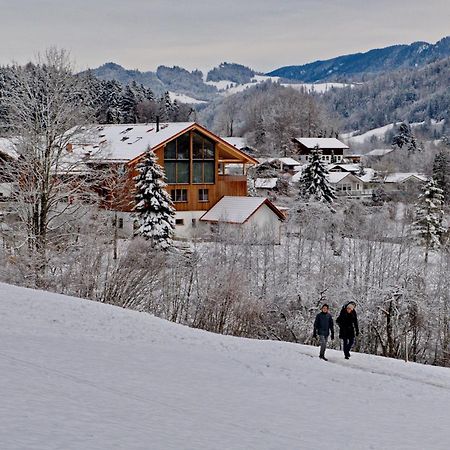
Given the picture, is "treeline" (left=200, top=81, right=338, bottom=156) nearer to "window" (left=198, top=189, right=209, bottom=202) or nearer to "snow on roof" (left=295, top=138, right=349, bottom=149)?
"snow on roof" (left=295, top=138, right=349, bottom=149)

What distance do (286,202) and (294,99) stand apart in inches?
3468

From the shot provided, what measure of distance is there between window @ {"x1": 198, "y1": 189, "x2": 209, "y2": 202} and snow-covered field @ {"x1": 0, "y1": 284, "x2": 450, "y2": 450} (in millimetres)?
31912

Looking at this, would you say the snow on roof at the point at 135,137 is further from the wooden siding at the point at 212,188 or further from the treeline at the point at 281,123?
the treeline at the point at 281,123

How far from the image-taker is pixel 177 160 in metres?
50.5

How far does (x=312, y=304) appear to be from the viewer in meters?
33.0

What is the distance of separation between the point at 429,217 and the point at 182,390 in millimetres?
39530

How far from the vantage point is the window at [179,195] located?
50.0m

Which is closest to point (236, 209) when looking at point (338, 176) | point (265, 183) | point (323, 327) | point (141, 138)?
point (141, 138)

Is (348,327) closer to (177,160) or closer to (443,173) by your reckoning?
(177,160)

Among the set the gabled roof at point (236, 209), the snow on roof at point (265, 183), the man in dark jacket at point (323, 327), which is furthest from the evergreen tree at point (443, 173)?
the man in dark jacket at point (323, 327)

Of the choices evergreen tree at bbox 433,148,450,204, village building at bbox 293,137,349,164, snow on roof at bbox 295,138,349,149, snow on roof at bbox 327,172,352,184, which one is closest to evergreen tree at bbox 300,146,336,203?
evergreen tree at bbox 433,148,450,204

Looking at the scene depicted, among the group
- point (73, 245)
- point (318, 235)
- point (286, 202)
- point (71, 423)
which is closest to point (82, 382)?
point (71, 423)

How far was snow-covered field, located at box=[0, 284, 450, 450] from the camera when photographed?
28.7 feet

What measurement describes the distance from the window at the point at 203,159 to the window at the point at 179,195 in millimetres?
1268
